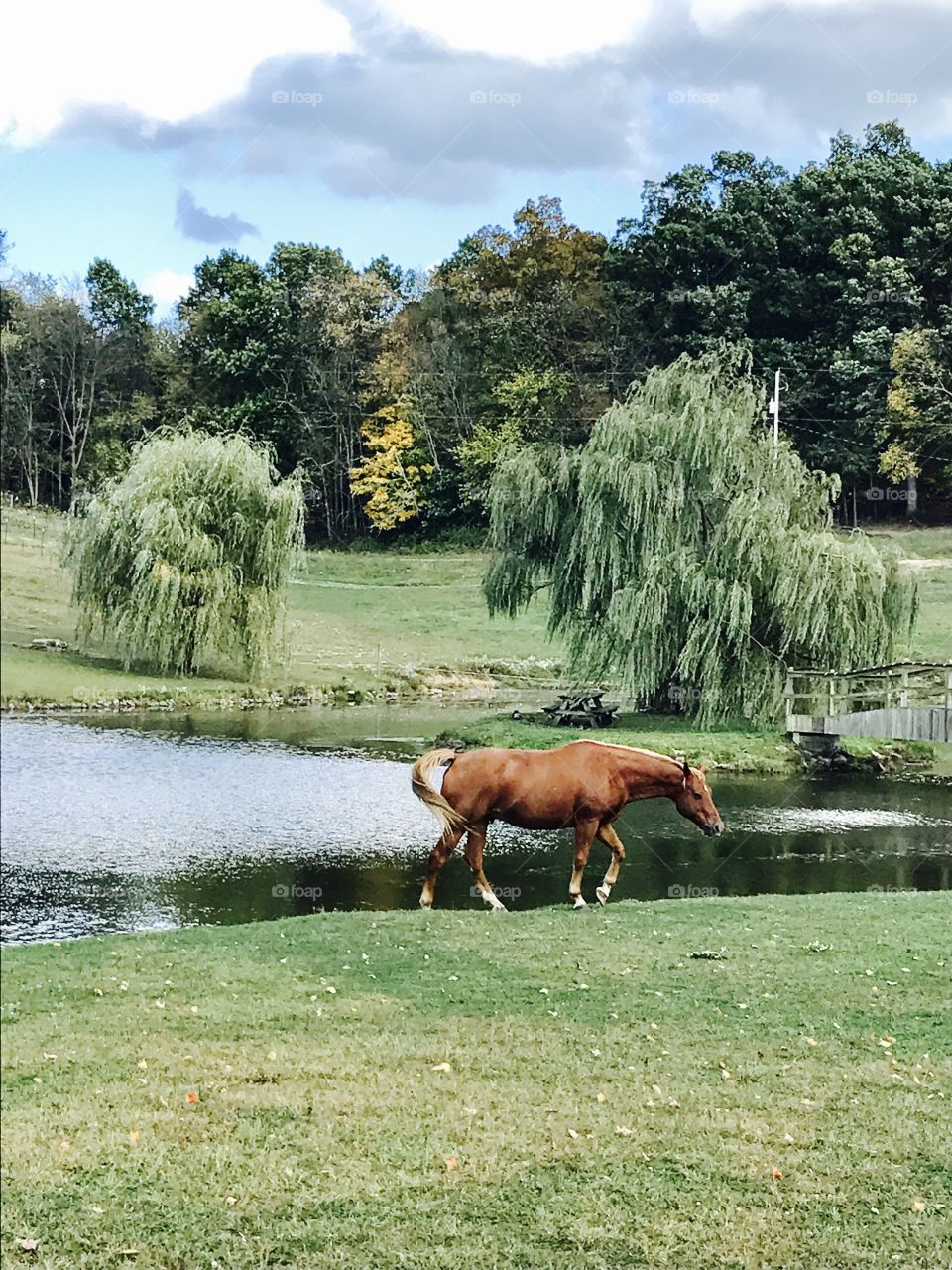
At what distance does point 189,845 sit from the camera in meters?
5.86

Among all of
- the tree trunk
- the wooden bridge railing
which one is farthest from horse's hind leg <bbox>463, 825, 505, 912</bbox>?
the tree trunk

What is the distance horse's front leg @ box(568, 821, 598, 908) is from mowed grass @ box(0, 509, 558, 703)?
1157mm

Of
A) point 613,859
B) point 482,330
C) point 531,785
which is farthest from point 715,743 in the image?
point 482,330

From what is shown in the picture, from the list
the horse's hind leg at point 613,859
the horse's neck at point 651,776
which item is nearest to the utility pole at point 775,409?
the horse's neck at point 651,776

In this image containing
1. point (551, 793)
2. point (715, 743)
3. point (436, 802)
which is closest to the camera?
point (436, 802)

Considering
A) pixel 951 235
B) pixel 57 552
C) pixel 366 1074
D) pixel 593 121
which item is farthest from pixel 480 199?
pixel 366 1074

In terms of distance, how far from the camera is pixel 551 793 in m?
5.45

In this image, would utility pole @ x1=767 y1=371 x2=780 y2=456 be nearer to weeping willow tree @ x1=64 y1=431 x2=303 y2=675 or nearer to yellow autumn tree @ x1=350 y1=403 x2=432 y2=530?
yellow autumn tree @ x1=350 y1=403 x2=432 y2=530

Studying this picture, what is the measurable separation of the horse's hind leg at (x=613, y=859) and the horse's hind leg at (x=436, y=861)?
2.05ft

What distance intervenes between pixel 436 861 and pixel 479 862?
0.58ft

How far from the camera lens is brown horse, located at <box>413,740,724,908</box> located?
5.34m

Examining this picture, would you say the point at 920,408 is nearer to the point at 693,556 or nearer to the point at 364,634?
the point at 693,556

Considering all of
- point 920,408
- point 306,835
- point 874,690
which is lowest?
point 306,835

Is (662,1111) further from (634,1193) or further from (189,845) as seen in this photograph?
(189,845)
